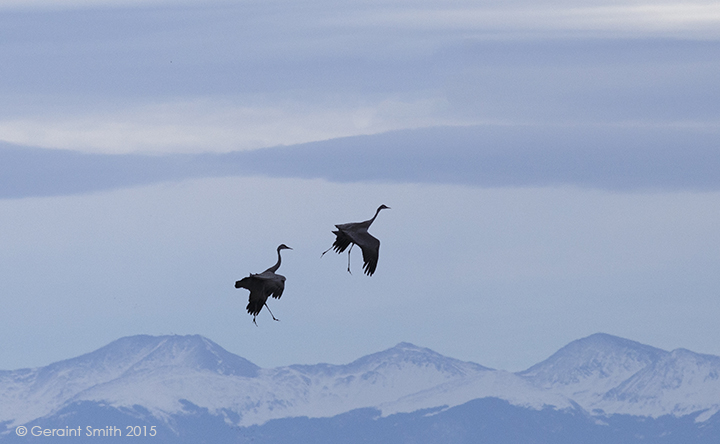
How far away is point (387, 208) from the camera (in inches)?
3442

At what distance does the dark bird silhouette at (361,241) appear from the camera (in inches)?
3184

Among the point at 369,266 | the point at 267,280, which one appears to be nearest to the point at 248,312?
the point at 267,280

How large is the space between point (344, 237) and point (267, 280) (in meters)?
5.17

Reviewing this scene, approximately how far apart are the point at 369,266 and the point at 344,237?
4.62 m

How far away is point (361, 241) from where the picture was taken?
82188 mm

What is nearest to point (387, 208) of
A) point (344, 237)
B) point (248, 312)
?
point (344, 237)

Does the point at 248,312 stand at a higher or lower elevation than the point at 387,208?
lower

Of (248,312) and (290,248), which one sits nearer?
(248,312)

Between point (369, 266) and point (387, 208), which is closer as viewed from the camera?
point (369, 266)

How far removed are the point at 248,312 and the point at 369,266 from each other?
7.35 m

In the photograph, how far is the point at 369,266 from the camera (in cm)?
8062

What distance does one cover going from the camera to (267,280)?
83.2 meters

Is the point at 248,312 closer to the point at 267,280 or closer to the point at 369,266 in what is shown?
the point at 267,280

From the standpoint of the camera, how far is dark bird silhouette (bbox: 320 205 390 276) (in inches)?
3184
